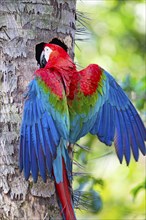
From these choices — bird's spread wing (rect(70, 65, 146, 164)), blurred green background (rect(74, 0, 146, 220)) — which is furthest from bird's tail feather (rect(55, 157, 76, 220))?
blurred green background (rect(74, 0, 146, 220))

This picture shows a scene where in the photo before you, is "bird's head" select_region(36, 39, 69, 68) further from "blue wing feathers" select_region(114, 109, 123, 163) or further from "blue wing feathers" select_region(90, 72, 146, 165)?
"blue wing feathers" select_region(114, 109, 123, 163)

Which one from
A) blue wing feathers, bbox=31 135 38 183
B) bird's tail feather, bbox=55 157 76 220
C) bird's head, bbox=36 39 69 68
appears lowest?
bird's tail feather, bbox=55 157 76 220

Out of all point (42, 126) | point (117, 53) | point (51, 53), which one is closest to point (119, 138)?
point (42, 126)

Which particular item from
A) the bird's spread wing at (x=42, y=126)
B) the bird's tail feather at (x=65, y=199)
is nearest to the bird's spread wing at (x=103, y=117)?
the bird's spread wing at (x=42, y=126)

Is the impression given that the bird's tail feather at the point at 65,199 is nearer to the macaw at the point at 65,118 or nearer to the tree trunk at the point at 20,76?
the macaw at the point at 65,118

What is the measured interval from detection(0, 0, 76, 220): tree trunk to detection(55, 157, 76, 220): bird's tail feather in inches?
5.8

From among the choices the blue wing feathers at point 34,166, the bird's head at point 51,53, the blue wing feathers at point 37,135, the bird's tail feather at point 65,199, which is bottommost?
the bird's tail feather at point 65,199

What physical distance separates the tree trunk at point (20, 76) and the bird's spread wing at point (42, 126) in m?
0.16

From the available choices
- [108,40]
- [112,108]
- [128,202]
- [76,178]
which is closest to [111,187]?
[128,202]

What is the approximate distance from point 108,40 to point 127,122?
395 centimetres

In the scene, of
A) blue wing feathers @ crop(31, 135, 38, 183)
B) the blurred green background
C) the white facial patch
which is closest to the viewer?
blue wing feathers @ crop(31, 135, 38, 183)

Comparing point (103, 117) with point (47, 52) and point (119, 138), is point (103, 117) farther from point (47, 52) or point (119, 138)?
point (47, 52)

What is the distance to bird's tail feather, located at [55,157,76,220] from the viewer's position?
2875 millimetres

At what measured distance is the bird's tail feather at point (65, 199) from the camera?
2.88 metres
